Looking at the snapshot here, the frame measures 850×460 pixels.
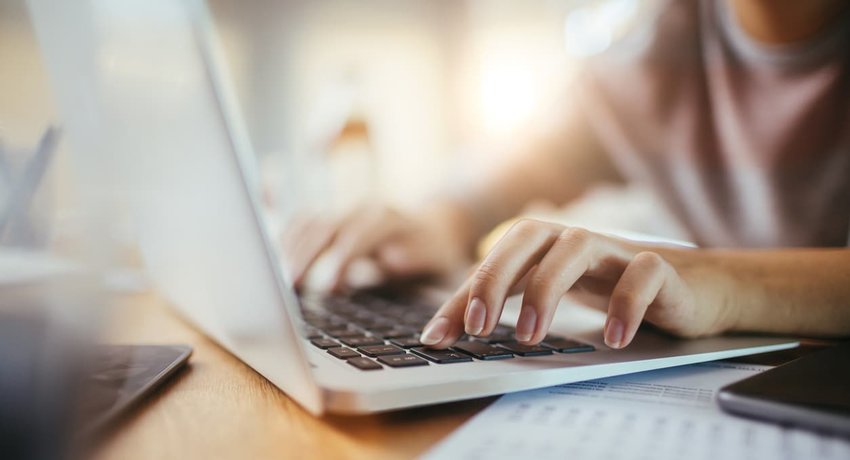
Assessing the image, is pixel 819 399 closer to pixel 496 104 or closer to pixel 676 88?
pixel 676 88

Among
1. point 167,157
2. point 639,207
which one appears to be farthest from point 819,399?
point 639,207

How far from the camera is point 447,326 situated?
1.28 feet

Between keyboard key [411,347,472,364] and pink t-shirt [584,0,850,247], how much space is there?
0.74 meters

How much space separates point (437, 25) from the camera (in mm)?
2988

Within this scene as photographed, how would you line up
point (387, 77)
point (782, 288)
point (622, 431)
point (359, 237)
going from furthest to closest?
point (387, 77) → point (359, 237) → point (782, 288) → point (622, 431)

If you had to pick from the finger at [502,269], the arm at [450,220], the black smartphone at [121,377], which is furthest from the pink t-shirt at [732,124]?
the black smartphone at [121,377]

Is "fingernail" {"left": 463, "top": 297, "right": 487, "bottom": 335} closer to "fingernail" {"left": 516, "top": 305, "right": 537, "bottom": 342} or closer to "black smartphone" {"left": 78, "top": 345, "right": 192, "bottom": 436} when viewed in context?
"fingernail" {"left": 516, "top": 305, "right": 537, "bottom": 342}

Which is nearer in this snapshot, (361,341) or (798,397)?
(798,397)

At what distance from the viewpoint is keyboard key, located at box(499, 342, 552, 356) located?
39cm

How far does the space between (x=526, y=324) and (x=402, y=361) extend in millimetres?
80

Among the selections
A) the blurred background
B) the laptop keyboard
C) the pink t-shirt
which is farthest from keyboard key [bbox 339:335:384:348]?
the blurred background

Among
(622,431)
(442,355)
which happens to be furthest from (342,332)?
(622,431)

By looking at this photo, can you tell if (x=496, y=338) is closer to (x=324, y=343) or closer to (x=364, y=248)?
(x=324, y=343)

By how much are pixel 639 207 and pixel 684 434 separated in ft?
4.29
